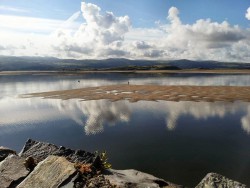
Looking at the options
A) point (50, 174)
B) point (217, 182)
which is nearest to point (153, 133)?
point (50, 174)

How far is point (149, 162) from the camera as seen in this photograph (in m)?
25.9

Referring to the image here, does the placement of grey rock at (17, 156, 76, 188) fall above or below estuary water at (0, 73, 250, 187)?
above

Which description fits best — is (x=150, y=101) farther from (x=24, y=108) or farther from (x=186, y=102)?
(x=24, y=108)

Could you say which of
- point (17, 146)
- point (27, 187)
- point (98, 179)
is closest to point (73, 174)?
point (98, 179)

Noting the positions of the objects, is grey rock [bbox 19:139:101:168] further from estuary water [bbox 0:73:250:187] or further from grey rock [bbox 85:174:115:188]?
estuary water [bbox 0:73:250:187]

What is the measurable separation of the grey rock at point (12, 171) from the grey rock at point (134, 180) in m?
4.85

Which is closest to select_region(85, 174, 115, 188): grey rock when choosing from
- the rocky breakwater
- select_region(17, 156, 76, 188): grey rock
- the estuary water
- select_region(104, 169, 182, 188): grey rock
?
the rocky breakwater

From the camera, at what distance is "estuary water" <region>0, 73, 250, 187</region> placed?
25266mm

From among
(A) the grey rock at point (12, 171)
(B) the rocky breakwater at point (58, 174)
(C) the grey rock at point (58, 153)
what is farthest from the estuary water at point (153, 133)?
(A) the grey rock at point (12, 171)

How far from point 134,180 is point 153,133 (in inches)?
609

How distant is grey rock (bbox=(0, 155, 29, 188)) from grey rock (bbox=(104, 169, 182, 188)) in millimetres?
4850

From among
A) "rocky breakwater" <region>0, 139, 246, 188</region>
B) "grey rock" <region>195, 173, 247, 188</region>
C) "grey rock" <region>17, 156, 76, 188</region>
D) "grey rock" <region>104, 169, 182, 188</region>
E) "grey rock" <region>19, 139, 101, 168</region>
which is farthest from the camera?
"grey rock" <region>19, 139, 101, 168</region>

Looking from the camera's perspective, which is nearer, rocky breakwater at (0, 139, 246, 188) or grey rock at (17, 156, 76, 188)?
rocky breakwater at (0, 139, 246, 188)

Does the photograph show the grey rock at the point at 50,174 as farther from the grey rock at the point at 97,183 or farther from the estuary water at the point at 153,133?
the estuary water at the point at 153,133
